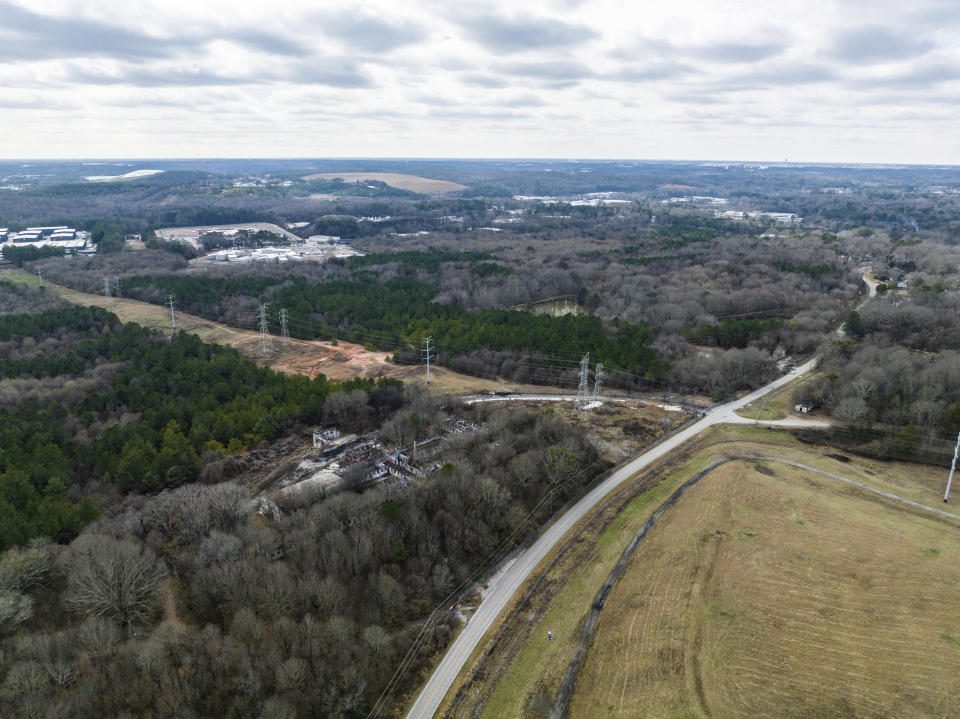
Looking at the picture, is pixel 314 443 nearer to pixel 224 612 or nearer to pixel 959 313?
pixel 224 612

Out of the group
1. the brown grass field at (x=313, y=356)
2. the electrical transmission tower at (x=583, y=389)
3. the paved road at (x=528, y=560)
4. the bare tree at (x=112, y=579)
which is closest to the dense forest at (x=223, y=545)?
the bare tree at (x=112, y=579)

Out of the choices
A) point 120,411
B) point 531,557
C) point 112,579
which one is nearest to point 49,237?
point 120,411

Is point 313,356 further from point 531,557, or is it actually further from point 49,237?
point 49,237

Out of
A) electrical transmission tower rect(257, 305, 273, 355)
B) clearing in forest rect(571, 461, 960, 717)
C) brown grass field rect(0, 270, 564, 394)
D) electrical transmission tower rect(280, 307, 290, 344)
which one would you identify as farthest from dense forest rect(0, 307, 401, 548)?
clearing in forest rect(571, 461, 960, 717)

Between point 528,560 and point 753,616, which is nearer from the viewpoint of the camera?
point 753,616

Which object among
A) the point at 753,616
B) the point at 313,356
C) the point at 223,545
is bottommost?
the point at 313,356

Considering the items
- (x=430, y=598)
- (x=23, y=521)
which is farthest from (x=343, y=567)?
(x=23, y=521)
